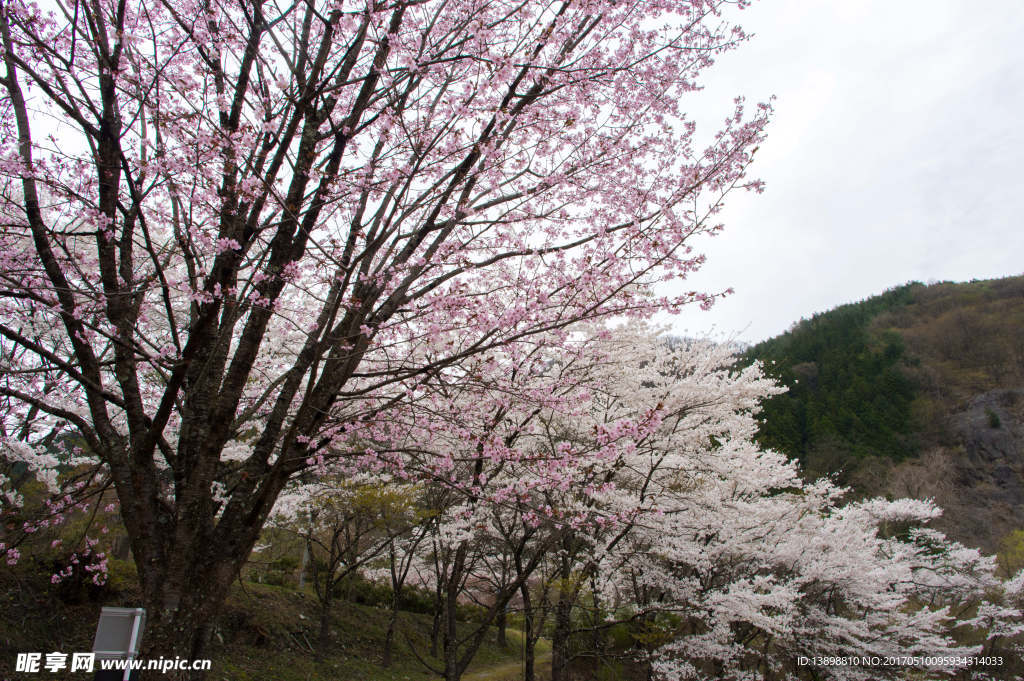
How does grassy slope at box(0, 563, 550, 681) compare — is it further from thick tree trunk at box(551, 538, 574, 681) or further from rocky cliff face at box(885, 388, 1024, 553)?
rocky cliff face at box(885, 388, 1024, 553)

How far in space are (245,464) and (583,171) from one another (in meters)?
3.38

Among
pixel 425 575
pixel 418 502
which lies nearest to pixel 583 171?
pixel 418 502

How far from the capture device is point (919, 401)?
42156 millimetres

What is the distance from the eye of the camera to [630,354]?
→ 1052cm

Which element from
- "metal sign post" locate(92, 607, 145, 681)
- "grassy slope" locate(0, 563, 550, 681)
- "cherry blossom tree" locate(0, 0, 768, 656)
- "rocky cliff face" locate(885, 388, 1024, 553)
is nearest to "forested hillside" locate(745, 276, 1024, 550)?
"rocky cliff face" locate(885, 388, 1024, 553)

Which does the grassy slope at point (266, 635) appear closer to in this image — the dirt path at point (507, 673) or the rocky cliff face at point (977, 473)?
the dirt path at point (507, 673)

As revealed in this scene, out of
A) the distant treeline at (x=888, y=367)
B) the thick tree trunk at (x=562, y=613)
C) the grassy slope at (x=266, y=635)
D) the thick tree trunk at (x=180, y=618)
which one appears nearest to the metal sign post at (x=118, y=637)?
the thick tree trunk at (x=180, y=618)

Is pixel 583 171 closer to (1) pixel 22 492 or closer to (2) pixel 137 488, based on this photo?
(2) pixel 137 488

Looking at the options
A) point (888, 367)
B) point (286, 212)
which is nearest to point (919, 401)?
point (888, 367)

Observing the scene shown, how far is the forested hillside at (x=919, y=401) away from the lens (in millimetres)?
31438

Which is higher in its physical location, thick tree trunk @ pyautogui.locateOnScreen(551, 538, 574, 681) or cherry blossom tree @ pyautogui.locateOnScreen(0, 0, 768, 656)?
cherry blossom tree @ pyautogui.locateOnScreen(0, 0, 768, 656)

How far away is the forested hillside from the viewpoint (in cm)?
3144

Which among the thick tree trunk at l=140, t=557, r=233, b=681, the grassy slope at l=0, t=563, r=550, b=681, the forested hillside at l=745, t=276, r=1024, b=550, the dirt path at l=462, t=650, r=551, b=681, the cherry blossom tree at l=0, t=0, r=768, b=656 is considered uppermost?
the forested hillside at l=745, t=276, r=1024, b=550

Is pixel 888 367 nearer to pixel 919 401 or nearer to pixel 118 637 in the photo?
pixel 919 401
